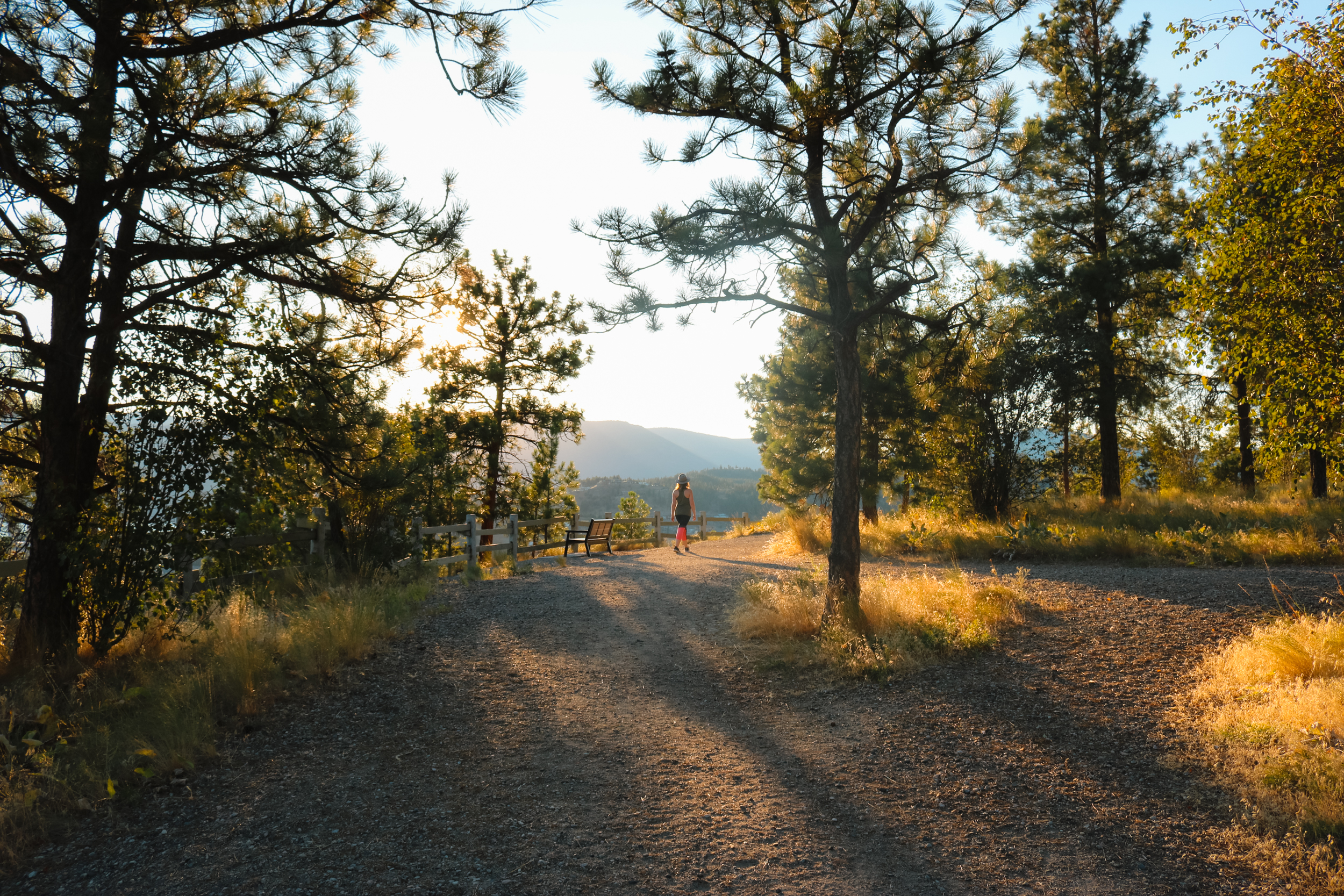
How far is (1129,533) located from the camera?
1180 cm

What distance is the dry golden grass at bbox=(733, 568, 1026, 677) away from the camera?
20.1ft

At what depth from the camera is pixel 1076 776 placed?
399cm

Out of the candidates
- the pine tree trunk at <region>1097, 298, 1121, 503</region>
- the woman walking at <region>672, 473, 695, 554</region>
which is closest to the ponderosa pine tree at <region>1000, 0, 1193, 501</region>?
the pine tree trunk at <region>1097, 298, 1121, 503</region>

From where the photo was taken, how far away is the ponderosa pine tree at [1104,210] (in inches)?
619

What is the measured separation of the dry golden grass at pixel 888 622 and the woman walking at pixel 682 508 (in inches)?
328

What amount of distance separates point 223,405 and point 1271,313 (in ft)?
29.0

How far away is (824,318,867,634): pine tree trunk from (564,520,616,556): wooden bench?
448 inches

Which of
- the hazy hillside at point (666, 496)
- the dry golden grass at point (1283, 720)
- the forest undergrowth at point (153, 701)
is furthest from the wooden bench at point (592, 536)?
the hazy hillside at point (666, 496)

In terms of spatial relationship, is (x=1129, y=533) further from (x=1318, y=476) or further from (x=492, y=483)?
(x=492, y=483)

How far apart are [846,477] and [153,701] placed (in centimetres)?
627

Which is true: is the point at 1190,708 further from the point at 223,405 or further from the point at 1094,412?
the point at 1094,412

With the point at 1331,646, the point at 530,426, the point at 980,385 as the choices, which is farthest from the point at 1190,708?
the point at 530,426

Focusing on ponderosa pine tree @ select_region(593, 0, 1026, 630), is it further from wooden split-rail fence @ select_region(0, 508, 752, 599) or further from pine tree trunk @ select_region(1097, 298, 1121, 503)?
pine tree trunk @ select_region(1097, 298, 1121, 503)

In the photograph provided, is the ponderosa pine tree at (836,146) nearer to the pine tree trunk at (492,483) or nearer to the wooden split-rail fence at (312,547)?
the wooden split-rail fence at (312,547)
